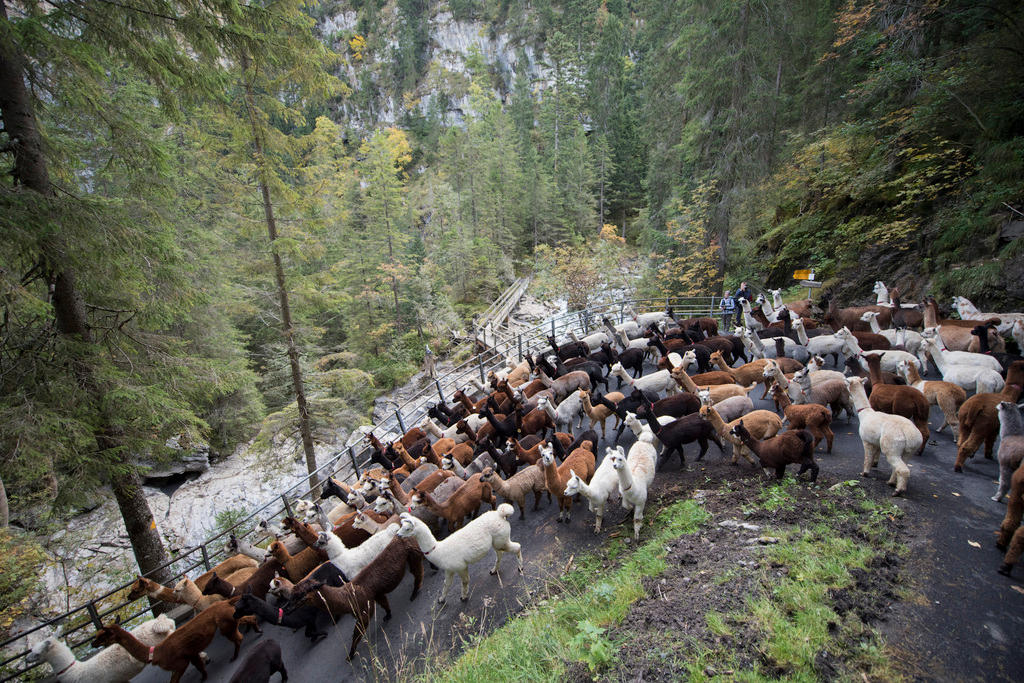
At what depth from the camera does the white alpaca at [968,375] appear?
7.29 metres

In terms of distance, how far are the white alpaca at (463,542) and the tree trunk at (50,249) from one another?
376 centimetres

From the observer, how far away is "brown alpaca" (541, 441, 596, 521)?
22.2 ft

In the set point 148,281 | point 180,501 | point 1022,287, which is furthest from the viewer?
point 180,501

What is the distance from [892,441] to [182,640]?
9.63 metres

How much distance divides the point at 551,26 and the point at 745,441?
7249 cm

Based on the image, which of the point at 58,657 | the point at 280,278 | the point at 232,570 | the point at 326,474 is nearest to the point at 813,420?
the point at 232,570

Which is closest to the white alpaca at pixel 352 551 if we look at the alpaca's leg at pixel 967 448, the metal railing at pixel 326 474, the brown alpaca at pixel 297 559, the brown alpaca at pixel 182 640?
the brown alpaca at pixel 297 559

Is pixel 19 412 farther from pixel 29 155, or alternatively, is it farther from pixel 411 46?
pixel 411 46

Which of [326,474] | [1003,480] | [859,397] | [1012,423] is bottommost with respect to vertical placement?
[326,474]

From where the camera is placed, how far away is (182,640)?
17.0ft

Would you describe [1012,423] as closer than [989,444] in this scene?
Yes

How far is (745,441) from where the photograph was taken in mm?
6605

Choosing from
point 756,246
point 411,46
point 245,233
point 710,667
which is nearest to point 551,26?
point 411,46

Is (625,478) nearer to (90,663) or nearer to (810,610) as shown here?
(810,610)
